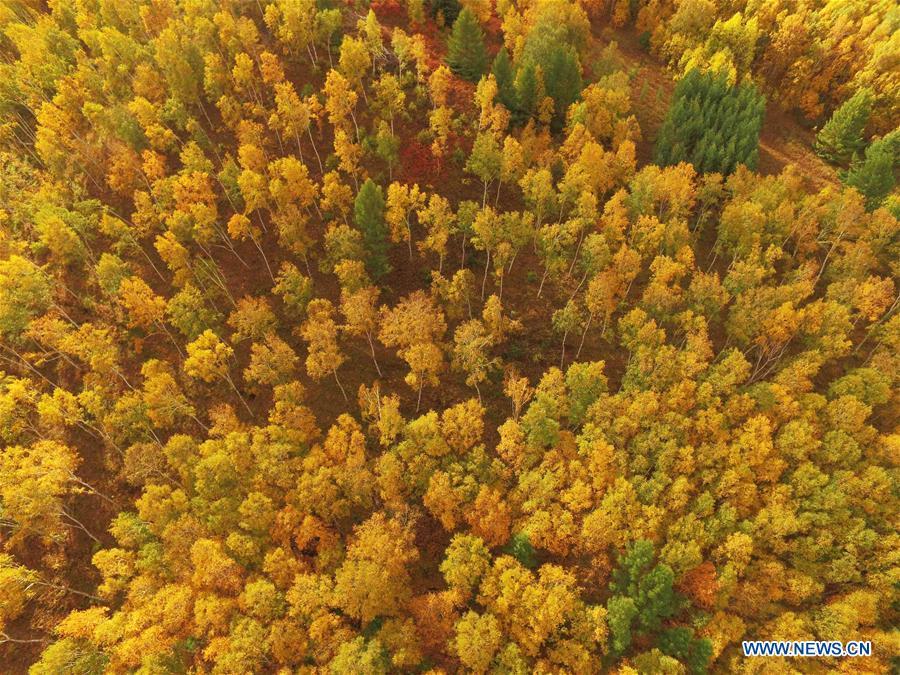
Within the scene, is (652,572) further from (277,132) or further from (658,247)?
(277,132)

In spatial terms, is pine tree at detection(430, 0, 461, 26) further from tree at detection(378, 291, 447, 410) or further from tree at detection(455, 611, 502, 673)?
tree at detection(455, 611, 502, 673)

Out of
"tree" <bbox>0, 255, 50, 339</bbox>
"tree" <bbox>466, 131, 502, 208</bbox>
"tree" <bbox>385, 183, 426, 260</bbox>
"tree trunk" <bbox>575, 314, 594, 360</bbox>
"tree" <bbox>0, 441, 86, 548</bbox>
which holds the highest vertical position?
"tree" <bbox>466, 131, 502, 208</bbox>

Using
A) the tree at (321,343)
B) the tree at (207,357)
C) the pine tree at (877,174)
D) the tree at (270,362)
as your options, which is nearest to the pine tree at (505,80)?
the tree at (321,343)

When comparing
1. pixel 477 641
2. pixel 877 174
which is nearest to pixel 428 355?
pixel 477 641

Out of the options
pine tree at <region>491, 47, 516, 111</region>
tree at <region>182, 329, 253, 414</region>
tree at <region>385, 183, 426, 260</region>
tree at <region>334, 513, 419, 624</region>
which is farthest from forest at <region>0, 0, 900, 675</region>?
Result: pine tree at <region>491, 47, 516, 111</region>

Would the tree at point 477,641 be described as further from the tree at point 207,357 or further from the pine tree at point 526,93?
the pine tree at point 526,93

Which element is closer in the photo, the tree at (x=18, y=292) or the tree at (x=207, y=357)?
the tree at (x=207, y=357)
